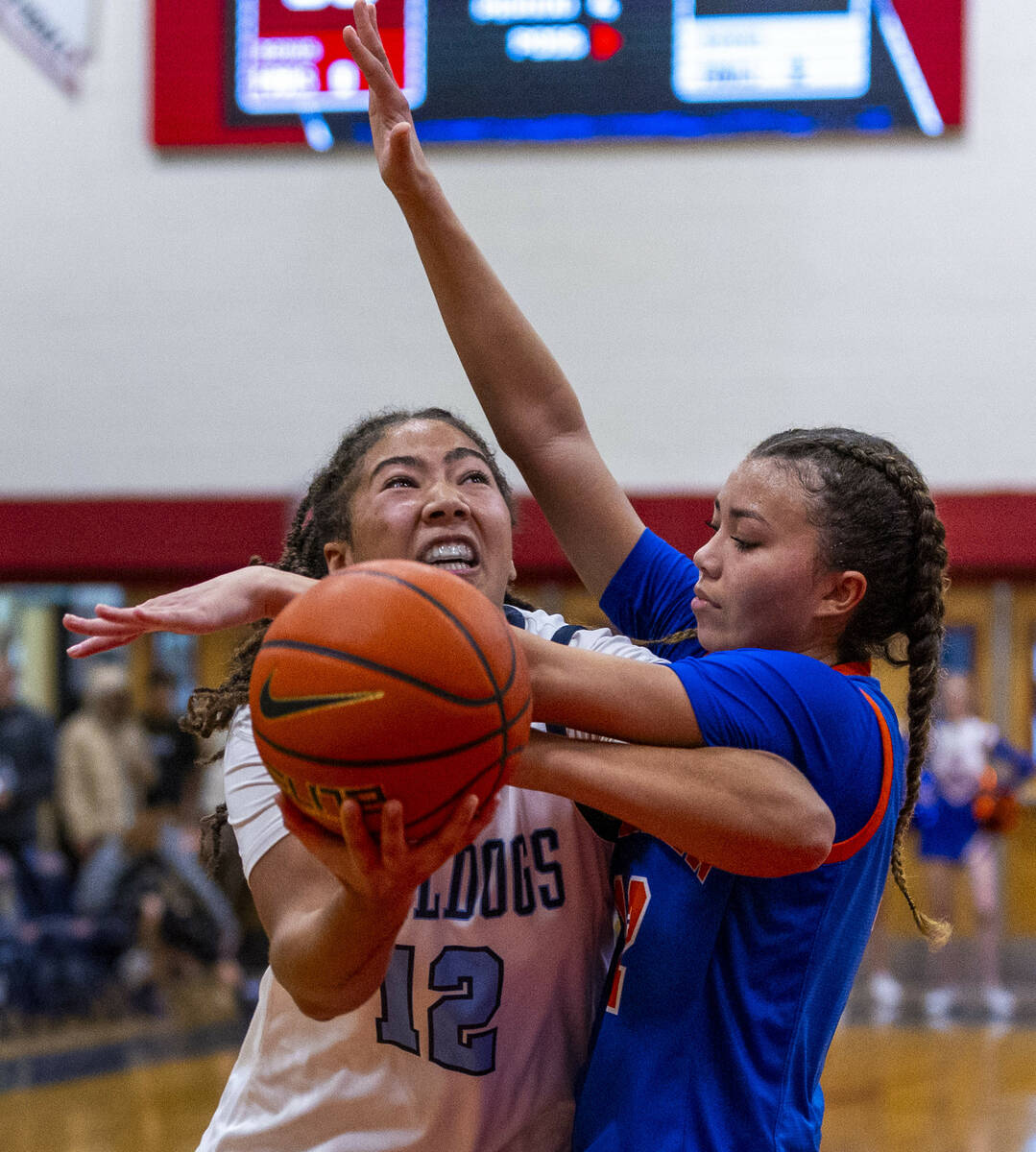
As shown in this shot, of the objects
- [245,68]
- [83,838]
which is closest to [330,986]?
[83,838]

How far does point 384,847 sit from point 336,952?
24 cm

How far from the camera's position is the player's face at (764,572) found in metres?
1.73

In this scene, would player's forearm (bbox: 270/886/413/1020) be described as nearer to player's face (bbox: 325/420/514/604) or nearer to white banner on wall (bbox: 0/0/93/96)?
player's face (bbox: 325/420/514/604)

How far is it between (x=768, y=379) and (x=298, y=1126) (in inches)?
227

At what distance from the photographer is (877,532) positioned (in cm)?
176

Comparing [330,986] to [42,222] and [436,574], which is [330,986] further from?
→ [42,222]

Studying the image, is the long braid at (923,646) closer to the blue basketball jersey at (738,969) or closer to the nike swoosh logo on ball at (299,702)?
the blue basketball jersey at (738,969)

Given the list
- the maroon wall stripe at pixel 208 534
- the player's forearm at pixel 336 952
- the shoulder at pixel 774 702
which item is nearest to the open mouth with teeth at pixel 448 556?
the shoulder at pixel 774 702

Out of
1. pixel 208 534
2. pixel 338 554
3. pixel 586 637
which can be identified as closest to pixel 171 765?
pixel 208 534

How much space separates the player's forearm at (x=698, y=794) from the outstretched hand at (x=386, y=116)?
0.97 m

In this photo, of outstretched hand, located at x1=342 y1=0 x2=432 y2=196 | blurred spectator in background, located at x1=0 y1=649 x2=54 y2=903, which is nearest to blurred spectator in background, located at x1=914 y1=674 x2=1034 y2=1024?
blurred spectator in background, located at x1=0 y1=649 x2=54 y2=903

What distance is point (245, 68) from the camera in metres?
7.11

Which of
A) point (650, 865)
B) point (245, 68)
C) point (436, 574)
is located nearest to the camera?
point (436, 574)

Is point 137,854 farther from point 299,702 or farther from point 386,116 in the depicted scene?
point 299,702
